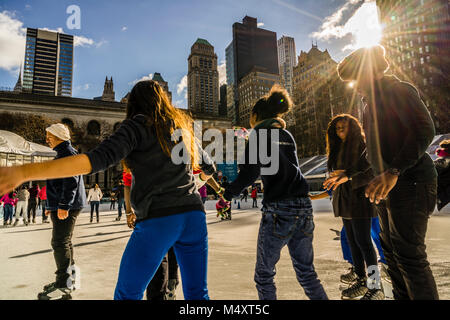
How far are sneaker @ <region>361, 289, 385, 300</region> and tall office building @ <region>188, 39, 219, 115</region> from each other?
5785 inches

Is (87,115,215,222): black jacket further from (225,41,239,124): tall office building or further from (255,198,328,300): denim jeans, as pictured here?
(225,41,239,124): tall office building

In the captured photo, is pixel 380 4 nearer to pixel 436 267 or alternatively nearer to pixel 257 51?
pixel 257 51

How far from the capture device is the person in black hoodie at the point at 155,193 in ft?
4.61

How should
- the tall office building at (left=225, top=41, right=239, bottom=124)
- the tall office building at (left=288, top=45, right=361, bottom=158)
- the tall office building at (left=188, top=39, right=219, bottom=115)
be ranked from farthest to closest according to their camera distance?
the tall office building at (left=188, top=39, right=219, bottom=115), the tall office building at (left=225, top=41, right=239, bottom=124), the tall office building at (left=288, top=45, right=361, bottom=158)

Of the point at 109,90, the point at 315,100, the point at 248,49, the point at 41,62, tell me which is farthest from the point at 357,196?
the point at 41,62

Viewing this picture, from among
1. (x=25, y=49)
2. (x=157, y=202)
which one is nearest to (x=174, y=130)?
(x=157, y=202)

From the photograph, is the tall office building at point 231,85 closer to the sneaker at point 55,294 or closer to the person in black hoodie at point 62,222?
the person in black hoodie at point 62,222

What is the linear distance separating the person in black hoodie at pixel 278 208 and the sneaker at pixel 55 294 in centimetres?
219

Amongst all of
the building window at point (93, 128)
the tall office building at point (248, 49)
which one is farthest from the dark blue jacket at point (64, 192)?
the tall office building at point (248, 49)

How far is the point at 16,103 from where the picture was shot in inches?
1845

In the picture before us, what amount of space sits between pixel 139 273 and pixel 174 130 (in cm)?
81

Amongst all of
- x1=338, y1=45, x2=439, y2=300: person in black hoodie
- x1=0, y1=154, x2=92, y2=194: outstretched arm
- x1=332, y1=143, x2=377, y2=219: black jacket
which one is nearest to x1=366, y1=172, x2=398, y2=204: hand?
x1=338, y1=45, x2=439, y2=300: person in black hoodie

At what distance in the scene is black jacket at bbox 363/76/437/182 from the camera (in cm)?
174

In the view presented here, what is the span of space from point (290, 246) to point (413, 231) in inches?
31.2
